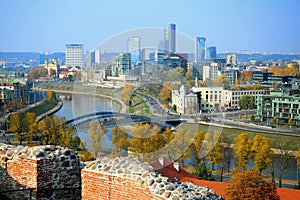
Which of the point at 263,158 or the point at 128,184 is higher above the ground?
the point at 128,184

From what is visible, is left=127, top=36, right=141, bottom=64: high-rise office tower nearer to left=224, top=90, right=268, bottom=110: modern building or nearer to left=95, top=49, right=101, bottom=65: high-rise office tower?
left=95, top=49, right=101, bottom=65: high-rise office tower

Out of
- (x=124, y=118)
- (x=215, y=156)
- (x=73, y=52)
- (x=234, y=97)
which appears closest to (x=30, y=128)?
(x=215, y=156)

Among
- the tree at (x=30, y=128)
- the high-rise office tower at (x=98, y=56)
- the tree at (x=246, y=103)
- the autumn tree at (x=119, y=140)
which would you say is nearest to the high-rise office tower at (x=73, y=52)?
the tree at (x=246, y=103)

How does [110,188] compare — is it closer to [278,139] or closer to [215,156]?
[215,156]

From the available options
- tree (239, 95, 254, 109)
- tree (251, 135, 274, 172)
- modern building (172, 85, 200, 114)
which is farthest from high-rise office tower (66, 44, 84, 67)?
modern building (172, 85, 200, 114)

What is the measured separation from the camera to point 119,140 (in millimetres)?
7555

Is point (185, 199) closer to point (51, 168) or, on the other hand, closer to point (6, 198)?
point (51, 168)

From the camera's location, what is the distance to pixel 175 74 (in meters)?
6.73

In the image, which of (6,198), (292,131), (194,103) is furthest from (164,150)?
(292,131)

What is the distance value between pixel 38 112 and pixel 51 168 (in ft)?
67.2

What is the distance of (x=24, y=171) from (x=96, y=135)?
559cm

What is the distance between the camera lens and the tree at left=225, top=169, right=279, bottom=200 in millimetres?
5934

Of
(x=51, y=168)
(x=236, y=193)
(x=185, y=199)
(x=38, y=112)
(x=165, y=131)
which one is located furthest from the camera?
(x=38, y=112)

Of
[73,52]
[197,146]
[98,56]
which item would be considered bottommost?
[197,146]
